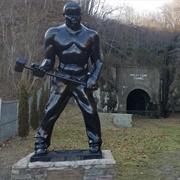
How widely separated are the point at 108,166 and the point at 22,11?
16.7 meters

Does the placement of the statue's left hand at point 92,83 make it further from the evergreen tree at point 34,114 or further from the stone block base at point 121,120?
the stone block base at point 121,120

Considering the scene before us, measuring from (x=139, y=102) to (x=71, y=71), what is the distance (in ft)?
63.1

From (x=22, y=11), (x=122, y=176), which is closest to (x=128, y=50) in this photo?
(x=22, y=11)

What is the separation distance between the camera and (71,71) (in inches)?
172

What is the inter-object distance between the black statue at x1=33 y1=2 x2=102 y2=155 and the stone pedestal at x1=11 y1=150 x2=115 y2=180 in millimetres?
307

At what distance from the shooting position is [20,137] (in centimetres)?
987

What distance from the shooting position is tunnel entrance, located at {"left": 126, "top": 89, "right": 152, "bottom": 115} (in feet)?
69.9

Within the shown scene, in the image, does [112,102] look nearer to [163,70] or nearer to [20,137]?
[163,70]

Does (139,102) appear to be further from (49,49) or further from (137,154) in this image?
(49,49)

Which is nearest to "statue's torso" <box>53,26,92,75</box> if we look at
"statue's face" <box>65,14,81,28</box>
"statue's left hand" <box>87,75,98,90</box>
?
"statue's face" <box>65,14,81,28</box>

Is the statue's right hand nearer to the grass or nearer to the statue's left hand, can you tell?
the statue's left hand

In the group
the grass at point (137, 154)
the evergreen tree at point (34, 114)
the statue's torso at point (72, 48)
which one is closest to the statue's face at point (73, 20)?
the statue's torso at point (72, 48)

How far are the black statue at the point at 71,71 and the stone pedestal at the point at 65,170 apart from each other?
307 millimetres

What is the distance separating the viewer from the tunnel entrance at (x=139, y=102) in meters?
21.3
